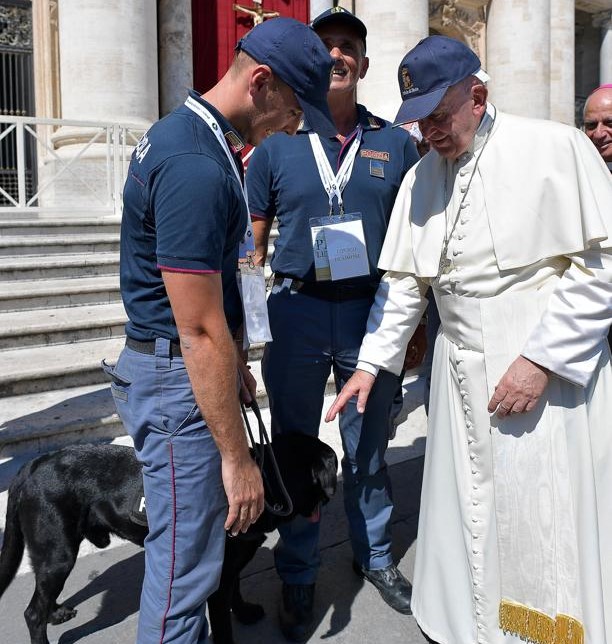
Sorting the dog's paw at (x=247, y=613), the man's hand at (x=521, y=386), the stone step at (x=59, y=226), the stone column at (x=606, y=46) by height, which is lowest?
the dog's paw at (x=247, y=613)

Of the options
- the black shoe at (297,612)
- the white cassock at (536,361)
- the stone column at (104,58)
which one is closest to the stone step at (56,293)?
the stone column at (104,58)

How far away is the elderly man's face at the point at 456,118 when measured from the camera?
7.08 feet

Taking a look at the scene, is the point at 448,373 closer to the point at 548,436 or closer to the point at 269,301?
the point at 548,436

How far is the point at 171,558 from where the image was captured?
185 cm

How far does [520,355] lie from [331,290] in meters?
0.90

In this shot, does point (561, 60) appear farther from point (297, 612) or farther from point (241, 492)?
point (241, 492)

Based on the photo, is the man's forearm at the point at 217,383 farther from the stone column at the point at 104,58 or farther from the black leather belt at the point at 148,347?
the stone column at the point at 104,58

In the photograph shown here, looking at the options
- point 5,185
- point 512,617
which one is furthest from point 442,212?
point 5,185

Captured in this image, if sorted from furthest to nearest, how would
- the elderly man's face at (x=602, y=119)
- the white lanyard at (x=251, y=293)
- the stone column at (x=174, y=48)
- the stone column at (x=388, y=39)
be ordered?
the stone column at (x=388, y=39)
the stone column at (x=174, y=48)
the elderly man's face at (x=602, y=119)
the white lanyard at (x=251, y=293)

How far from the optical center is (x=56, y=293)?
19.9 feet

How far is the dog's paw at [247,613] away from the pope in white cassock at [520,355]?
79 cm

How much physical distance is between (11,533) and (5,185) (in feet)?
29.2

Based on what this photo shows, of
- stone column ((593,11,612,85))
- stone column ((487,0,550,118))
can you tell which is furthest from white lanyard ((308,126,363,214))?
stone column ((593,11,612,85))

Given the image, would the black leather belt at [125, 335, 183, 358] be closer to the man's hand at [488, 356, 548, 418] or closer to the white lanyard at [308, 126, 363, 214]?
the man's hand at [488, 356, 548, 418]
